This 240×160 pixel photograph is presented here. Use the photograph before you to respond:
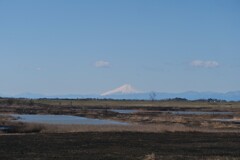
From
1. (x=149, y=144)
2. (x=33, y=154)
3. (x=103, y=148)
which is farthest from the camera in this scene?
(x=149, y=144)

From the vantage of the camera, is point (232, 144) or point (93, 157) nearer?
point (93, 157)

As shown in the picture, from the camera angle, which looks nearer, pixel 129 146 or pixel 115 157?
pixel 115 157

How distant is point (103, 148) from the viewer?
123 ft

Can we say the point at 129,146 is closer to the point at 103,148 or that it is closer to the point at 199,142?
the point at 103,148

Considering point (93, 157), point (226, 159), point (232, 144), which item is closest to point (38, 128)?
point (232, 144)

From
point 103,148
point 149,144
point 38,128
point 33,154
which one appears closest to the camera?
point 33,154

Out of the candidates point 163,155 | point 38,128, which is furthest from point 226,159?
point 38,128

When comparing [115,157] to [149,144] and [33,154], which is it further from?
[149,144]

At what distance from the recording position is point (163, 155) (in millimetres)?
33031

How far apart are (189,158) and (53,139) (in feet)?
55.3

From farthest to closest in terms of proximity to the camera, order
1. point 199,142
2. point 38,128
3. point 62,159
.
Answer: point 38,128 < point 199,142 < point 62,159

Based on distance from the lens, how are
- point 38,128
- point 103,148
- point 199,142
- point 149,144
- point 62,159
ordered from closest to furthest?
point 62,159 → point 103,148 → point 149,144 → point 199,142 → point 38,128

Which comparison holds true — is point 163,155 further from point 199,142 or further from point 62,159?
point 199,142

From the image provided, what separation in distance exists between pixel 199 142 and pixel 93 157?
1566 cm
